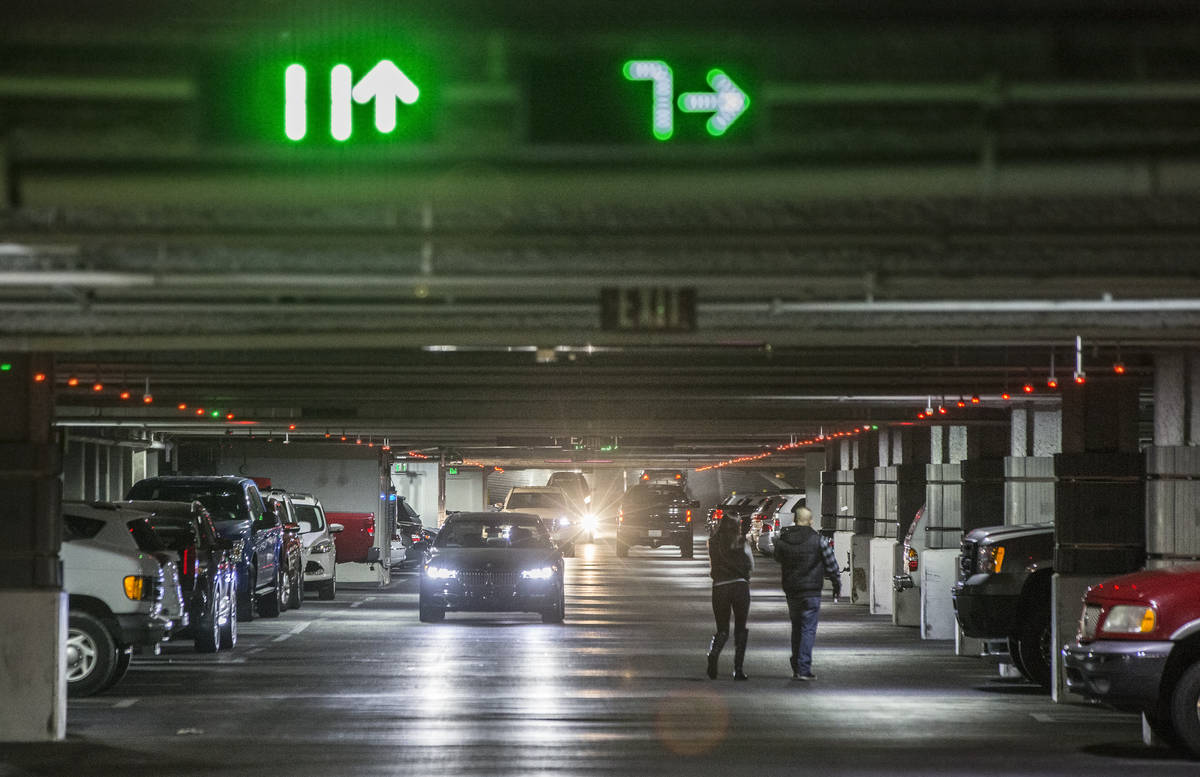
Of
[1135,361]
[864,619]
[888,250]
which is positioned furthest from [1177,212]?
[864,619]

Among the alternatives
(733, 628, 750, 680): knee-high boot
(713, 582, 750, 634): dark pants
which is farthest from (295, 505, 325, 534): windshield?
(733, 628, 750, 680): knee-high boot

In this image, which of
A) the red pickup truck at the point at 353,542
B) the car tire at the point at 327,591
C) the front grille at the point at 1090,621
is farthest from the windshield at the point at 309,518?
the front grille at the point at 1090,621

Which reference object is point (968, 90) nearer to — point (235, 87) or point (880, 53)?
point (880, 53)

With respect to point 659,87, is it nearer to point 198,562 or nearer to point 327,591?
point 198,562

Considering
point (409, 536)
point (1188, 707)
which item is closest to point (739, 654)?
point (1188, 707)

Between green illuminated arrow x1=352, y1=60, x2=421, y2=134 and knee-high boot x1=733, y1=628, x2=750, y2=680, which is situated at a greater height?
green illuminated arrow x1=352, y1=60, x2=421, y2=134

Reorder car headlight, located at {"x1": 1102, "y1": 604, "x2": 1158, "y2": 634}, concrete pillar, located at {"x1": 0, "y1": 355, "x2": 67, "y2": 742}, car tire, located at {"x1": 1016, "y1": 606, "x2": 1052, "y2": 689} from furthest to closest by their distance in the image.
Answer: car tire, located at {"x1": 1016, "y1": 606, "x2": 1052, "y2": 689} < concrete pillar, located at {"x1": 0, "y1": 355, "x2": 67, "y2": 742} < car headlight, located at {"x1": 1102, "y1": 604, "x2": 1158, "y2": 634}

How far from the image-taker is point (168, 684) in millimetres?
18141

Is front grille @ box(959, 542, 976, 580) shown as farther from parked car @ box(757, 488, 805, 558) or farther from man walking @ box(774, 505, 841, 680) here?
parked car @ box(757, 488, 805, 558)

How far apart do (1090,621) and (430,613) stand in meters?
13.2

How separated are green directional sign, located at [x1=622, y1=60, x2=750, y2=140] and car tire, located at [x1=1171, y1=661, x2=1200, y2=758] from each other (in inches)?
302

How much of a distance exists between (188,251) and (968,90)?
4.50m

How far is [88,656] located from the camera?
56.5ft

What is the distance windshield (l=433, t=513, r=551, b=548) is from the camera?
87.7 feet
